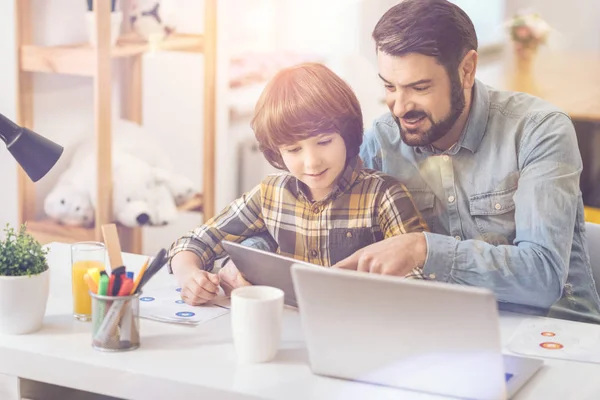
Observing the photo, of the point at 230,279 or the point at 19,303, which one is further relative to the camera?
the point at 230,279

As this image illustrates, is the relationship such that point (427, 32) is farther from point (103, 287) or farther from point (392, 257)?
point (103, 287)

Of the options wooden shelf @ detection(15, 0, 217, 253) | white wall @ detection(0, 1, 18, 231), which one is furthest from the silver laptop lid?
white wall @ detection(0, 1, 18, 231)

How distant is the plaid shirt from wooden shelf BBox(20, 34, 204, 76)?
3.59ft

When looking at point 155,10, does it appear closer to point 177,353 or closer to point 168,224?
point 168,224

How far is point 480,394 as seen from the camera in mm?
974

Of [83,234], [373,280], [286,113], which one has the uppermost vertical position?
[286,113]

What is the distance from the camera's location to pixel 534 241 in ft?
4.53

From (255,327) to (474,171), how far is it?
62 centimetres

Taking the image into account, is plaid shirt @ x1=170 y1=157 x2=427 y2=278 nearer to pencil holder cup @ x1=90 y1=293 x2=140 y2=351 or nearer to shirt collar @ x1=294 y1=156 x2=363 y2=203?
shirt collar @ x1=294 y1=156 x2=363 y2=203

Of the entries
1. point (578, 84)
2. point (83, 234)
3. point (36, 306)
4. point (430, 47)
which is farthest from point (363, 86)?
point (36, 306)

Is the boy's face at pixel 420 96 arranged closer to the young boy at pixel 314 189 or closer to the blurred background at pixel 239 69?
the young boy at pixel 314 189

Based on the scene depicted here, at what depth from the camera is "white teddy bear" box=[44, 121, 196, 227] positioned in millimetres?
2590

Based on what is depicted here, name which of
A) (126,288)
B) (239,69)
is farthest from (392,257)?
(239,69)

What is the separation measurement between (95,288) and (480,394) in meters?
0.52
